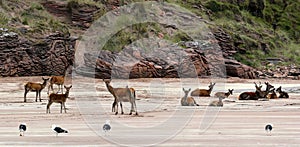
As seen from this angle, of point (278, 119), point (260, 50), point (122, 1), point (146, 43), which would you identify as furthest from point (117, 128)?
point (260, 50)

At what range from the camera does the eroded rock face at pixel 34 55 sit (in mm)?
40375

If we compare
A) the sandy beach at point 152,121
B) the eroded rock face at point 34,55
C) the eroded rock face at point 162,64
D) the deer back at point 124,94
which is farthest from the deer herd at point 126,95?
the eroded rock face at point 34,55

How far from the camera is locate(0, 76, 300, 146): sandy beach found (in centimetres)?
1409

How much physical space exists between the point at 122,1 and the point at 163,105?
101ft

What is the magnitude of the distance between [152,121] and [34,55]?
2480cm

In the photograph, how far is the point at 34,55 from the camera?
137 feet

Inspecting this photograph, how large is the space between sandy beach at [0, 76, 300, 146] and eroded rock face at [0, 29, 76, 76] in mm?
10331

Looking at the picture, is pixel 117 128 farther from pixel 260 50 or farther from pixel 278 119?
pixel 260 50

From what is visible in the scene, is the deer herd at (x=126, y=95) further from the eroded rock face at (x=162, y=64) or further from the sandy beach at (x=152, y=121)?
the eroded rock face at (x=162, y=64)

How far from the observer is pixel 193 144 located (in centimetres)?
1356

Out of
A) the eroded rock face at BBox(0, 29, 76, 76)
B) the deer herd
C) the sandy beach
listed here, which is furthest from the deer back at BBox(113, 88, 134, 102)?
the eroded rock face at BBox(0, 29, 76, 76)

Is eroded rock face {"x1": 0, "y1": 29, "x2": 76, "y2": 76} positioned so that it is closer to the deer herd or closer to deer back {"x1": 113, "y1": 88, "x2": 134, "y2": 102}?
the deer herd

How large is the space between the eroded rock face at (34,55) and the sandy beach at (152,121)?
10331 mm

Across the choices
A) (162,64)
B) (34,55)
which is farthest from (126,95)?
(34,55)
